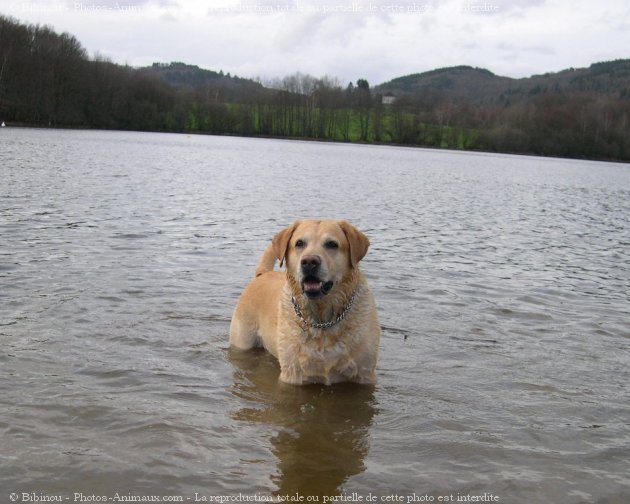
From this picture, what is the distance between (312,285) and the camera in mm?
5965

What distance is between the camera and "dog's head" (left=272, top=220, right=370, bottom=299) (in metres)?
5.93

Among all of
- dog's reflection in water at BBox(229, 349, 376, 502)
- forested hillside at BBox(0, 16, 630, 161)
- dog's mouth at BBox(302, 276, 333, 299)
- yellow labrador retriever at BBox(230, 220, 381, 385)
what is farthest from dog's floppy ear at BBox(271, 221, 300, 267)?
forested hillside at BBox(0, 16, 630, 161)

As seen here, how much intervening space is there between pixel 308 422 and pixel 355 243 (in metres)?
1.85

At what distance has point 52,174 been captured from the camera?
27.3 meters

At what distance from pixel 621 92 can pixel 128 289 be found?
22008 cm

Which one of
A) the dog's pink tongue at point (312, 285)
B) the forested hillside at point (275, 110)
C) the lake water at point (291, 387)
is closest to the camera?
the lake water at point (291, 387)

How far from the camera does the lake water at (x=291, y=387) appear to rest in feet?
15.3

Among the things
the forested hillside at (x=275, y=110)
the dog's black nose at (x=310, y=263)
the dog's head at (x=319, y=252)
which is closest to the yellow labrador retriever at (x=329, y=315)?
the dog's head at (x=319, y=252)

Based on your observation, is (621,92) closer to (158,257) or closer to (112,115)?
(112,115)

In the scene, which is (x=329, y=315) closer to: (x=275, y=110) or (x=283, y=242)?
(x=283, y=242)

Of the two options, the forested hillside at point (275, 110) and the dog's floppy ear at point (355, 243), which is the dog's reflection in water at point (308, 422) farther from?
the forested hillside at point (275, 110)

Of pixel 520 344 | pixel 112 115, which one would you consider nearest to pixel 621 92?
pixel 112 115

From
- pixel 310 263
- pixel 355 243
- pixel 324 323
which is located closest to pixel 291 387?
pixel 324 323

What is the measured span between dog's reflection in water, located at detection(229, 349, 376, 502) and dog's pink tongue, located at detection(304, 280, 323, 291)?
1157mm
